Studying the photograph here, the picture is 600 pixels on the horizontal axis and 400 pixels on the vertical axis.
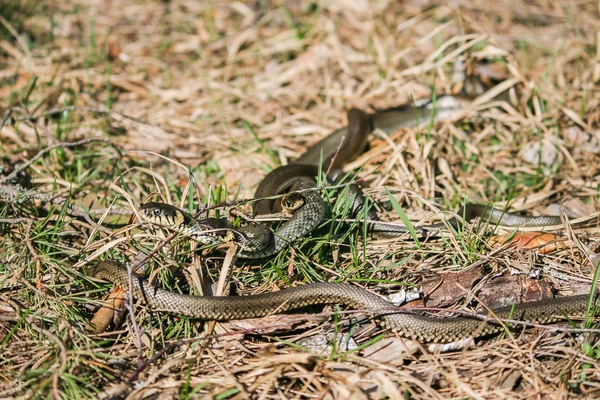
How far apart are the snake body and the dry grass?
0.40 ft

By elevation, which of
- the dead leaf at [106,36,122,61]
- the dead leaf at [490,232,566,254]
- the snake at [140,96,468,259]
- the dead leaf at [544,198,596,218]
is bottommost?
the dead leaf at [544,198,596,218]

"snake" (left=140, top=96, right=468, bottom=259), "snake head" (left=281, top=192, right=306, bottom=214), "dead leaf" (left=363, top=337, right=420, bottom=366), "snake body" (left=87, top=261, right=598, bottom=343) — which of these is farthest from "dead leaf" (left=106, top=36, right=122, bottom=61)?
"dead leaf" (left=363, top=337, right=420, bottom=366)

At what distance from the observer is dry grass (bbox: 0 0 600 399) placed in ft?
11.7

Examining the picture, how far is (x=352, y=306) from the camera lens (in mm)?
4031

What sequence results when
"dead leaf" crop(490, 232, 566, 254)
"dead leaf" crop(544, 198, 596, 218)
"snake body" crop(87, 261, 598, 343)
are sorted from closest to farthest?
"snake body" crop(87, 261, 598, 343)
"dead leaf" crop(490, 232, 566, 254)
"dead leaf" crop(544, 198, 596, 218)

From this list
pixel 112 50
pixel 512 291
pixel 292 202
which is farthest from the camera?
pixel 112 50

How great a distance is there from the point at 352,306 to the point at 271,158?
2290 mm

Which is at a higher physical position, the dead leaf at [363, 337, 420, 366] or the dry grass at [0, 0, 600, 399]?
the dry grass at [0, 0, 600, 399]

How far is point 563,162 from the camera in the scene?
5.87 m

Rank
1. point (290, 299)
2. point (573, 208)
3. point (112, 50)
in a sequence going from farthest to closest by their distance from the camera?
point (112, 50)
point (573, 208)
point (290, 299)

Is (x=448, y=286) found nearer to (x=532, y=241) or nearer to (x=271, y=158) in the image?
(x=532, y=241)

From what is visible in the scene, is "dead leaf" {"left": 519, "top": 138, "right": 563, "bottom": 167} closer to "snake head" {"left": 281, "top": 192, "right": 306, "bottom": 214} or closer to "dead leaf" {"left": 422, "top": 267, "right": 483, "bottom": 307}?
"dead leaf" {"left": 422, "top": 267, "right": 483, "bottom": 307}

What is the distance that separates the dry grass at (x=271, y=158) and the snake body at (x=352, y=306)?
0.40 ft

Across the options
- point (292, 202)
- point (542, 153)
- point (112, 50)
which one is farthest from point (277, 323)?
point (112, 50)
